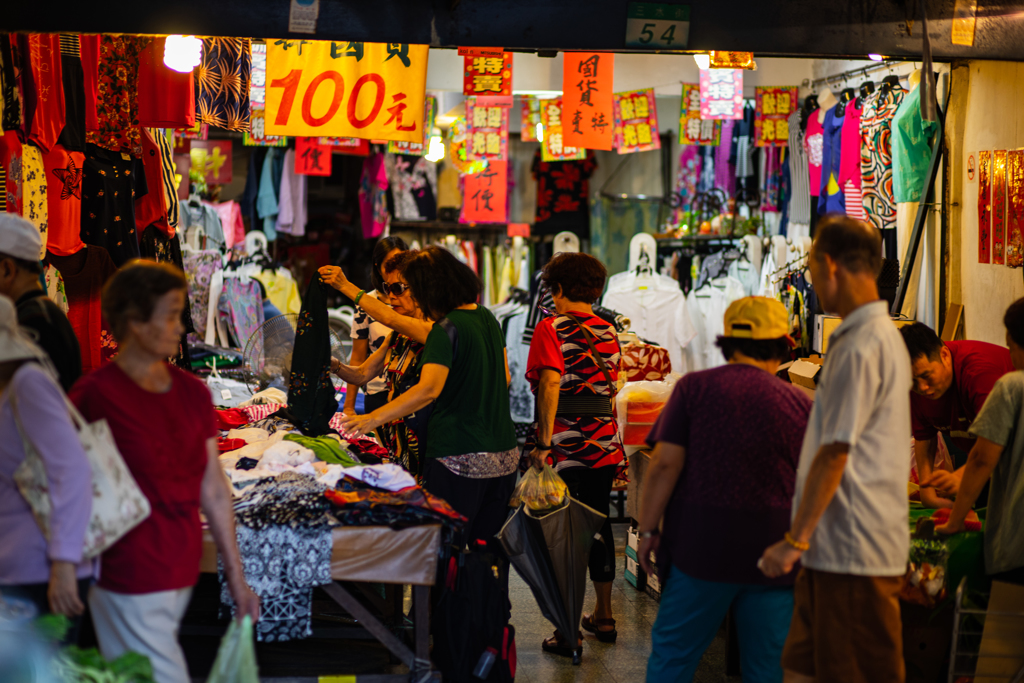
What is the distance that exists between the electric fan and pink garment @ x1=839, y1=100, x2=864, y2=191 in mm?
4338

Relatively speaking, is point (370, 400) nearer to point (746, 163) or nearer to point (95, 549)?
point (95, 549)

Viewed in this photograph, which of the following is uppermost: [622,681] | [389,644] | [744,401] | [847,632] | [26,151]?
[26,151]

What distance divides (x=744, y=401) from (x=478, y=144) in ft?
24.8

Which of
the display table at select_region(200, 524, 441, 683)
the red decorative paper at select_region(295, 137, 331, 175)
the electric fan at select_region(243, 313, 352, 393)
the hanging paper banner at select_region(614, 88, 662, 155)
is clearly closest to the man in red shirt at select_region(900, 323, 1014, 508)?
the display table at select_region(200, 524, 441, 683)

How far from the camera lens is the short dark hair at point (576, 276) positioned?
433 centimetres

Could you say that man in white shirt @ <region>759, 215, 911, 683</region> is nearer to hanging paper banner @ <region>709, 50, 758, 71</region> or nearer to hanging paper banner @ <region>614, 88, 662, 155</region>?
hanging paper banner @ <region>709, 50, 758, 71</region>

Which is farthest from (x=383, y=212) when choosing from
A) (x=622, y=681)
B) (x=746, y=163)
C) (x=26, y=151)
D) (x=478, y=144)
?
(x=622, y=681)

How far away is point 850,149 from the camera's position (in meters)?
7.31

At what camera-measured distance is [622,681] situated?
397cm

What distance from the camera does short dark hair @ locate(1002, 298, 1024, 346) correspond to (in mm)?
3295

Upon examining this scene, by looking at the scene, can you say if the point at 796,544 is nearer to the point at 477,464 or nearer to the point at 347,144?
the point at 477,464

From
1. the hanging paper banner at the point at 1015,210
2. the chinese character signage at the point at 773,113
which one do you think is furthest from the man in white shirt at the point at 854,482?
the chinese character signage at the point at 773,113

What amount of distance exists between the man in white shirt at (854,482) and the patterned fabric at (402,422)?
204 cm

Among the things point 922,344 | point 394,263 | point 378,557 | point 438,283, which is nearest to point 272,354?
point 394,263
